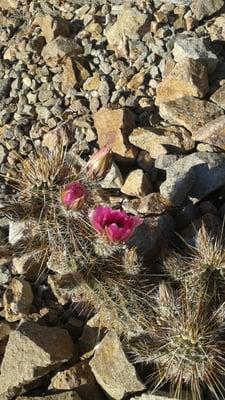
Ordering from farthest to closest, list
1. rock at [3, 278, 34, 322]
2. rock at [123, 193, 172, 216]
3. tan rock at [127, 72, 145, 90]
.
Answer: tan rock at [127, 72, 145, 90] < rock at [123, 193, 172, 216] < rock at [3, 278, 34, 322]

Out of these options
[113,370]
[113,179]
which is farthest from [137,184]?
[113,370]

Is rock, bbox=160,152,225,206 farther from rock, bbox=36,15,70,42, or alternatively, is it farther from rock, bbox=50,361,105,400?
rock, bbox=36,15,70,42

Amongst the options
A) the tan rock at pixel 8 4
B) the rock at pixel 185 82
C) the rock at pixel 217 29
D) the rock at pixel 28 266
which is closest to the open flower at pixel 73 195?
the rock at pixel 28 266

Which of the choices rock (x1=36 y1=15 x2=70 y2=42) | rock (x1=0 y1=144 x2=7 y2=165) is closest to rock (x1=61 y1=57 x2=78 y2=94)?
rock (x1=36 y1=15 x2=70 y2=42)

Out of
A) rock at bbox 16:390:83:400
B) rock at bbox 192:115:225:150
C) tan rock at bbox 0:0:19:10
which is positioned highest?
tan rock at bbox 0:0:19:10

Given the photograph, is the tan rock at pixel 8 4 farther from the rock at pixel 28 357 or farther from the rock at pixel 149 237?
the rock at pixel 28 357

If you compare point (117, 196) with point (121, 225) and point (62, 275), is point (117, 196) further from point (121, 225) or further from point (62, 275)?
point (121, 225)

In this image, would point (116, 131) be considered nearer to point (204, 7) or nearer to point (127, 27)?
point (127, 27)
